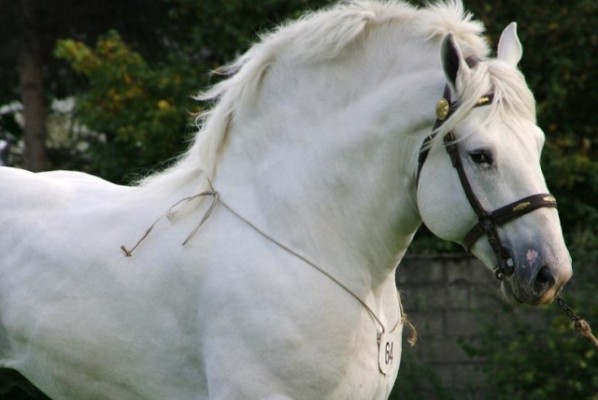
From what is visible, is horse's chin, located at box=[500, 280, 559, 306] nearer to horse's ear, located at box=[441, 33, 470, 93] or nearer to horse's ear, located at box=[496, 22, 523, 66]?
horse's ear, located at box=[441, 33, 470, 93]

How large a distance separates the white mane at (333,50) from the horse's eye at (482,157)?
0.12 meters

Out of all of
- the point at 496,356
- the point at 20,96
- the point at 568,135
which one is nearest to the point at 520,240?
the point at 496,356

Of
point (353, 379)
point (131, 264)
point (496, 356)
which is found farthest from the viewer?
point (496, 356)

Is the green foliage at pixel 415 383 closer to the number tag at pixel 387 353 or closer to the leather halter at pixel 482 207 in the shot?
the number tag at pixel 387 353

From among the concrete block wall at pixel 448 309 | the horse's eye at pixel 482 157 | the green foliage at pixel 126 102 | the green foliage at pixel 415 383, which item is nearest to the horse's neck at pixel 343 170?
the horse's eye at pixel 482 157

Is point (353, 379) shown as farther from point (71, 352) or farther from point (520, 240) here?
point (71, 352)

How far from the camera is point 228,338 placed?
4.00 meters

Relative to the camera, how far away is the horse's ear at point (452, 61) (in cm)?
381

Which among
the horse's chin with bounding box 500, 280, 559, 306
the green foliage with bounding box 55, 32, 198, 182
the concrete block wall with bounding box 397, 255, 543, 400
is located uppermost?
the horse's chin with bounding box 500, 280, 559, 306

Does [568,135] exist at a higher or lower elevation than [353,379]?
lower

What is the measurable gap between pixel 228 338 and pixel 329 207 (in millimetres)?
536

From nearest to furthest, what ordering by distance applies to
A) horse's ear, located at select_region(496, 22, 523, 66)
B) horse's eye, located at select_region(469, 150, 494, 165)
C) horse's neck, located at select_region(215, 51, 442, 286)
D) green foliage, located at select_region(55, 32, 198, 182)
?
horse's eye, located at select_region(469, 150, 494, 165)
horse's neck, located at select_region(215, 51, 442, 286)
horse's ear, located at select_region(496, 22, 523, 66)
green foliage, located at select_region(55, 32, 198, 182)

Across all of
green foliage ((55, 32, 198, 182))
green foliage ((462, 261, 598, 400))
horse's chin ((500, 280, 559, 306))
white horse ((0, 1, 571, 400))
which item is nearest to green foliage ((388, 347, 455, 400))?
green foliage ((462, 261, 598, 400))

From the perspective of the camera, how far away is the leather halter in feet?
12.1
